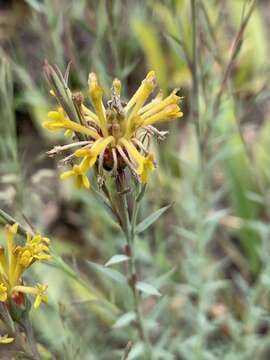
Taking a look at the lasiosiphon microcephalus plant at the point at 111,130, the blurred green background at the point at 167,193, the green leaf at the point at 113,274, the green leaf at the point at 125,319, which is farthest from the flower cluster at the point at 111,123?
the green leaf at the point at 125,319

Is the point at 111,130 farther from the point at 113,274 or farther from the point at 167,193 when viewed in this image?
the point at 167,193

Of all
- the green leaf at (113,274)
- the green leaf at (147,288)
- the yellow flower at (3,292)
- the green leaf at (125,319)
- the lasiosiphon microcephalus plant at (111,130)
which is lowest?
the green leaf at (125,319)

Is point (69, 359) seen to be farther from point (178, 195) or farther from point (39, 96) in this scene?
point (178, 195)

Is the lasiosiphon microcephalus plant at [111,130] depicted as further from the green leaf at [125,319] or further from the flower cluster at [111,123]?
the green leaf at [125,319]

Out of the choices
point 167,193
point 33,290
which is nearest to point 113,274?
point 33,290

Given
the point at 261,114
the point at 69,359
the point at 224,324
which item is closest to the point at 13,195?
the point at 69,359

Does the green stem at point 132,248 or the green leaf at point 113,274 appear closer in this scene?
the green stem at point 132,248
